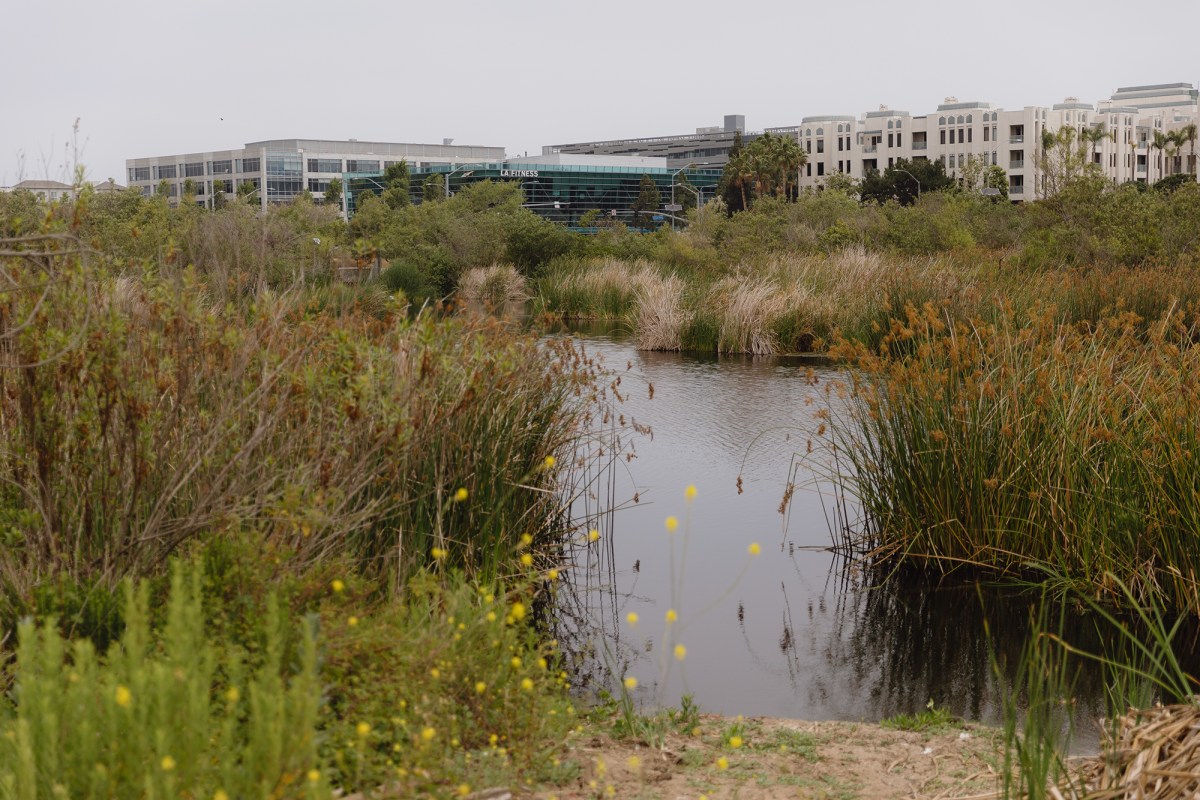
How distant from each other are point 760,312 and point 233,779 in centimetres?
1623

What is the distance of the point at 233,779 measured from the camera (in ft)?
7.97

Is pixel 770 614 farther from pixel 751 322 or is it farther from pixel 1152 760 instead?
pixel 751 322

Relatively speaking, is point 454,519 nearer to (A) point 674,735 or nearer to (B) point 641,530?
(A) point 674,735

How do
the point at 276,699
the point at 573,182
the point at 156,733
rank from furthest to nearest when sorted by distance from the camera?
the point at 573,182 → the point at 276,699 → the point at 156,733

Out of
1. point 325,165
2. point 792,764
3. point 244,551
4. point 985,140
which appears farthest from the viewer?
point 325,165

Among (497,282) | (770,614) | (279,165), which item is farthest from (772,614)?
(279,165)

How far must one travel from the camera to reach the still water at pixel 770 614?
525cm

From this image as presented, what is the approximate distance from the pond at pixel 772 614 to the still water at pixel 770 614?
10mm

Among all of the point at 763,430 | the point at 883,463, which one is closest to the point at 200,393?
the point at 883,463

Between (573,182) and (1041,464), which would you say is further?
(573,182)

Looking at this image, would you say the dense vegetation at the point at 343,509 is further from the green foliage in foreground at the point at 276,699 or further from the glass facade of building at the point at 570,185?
the glass facade of building at the point at 570,185

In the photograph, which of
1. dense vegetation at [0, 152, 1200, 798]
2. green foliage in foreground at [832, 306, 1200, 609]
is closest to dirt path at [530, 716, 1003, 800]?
dense vegetation at [0, 152, 1200, 798]

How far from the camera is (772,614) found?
6383 millimetres

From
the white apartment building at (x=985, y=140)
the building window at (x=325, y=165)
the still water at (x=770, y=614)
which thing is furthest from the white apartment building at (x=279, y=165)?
the still water at (x=770, y=614)
